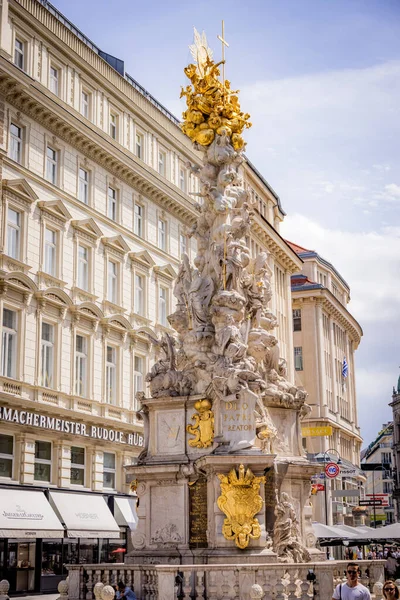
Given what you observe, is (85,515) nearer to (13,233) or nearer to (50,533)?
(50,533)

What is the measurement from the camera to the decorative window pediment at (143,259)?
1756 inches

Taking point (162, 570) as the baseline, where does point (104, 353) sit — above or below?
above

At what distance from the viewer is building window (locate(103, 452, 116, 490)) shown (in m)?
40.7

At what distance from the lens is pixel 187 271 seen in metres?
23.2

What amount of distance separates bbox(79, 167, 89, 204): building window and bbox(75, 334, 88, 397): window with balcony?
6.30 metres

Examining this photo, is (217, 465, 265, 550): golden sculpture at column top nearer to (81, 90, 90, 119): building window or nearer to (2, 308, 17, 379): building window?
(2, 308, 17, 379): building window

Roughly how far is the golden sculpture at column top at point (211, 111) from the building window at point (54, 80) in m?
17.5

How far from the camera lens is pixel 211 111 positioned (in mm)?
23531

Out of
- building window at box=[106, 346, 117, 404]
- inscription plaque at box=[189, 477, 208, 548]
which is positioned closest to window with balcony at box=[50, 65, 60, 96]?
building window at box=[106, 346, 117, 404]

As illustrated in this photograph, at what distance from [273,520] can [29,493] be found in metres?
16.4

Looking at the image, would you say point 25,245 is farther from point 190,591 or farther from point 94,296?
point 190,591

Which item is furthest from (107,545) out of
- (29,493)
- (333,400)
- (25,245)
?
(333,400)

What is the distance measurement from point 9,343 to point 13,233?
4319 millimetres

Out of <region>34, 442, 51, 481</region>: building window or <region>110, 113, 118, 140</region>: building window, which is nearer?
<region>34, 442, 51, 481</region>: building window
